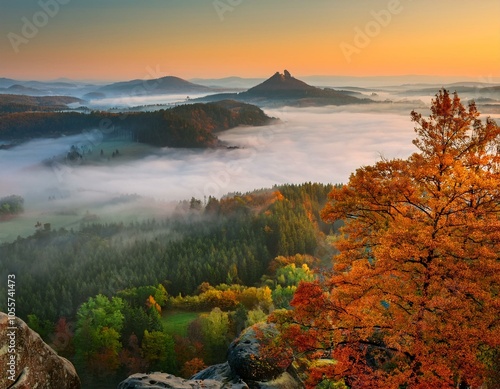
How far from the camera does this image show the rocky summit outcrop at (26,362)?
1872cm

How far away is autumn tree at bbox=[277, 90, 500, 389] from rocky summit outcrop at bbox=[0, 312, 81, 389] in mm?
12778

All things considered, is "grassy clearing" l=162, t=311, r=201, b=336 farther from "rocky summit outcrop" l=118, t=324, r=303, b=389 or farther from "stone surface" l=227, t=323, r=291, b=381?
"stone surface" l=227, t=323, r=291, b=381

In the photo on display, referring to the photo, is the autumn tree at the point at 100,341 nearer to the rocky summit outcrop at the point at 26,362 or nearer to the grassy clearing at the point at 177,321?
the grassy clearing at the point at 177,321

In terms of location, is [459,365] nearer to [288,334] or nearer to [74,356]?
[288,334]

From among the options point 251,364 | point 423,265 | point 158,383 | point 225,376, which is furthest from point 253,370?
point 423,265

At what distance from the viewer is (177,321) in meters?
92.8

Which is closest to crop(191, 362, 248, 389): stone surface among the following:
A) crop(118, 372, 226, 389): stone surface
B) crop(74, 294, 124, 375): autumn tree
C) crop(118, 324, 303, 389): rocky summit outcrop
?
crop(118, 324, 303, 389): rocky summit outcrop

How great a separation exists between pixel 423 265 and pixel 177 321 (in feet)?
267

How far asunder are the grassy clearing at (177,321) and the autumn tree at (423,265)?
68086mm

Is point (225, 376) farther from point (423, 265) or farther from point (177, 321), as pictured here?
point (177, 321)

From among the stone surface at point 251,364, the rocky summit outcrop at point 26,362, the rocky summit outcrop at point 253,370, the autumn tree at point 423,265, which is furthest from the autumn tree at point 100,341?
the autumn tree at point 423,265

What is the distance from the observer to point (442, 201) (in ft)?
64.3

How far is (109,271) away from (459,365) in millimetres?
118121

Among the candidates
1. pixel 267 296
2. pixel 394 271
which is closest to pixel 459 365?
pixel 394 271
